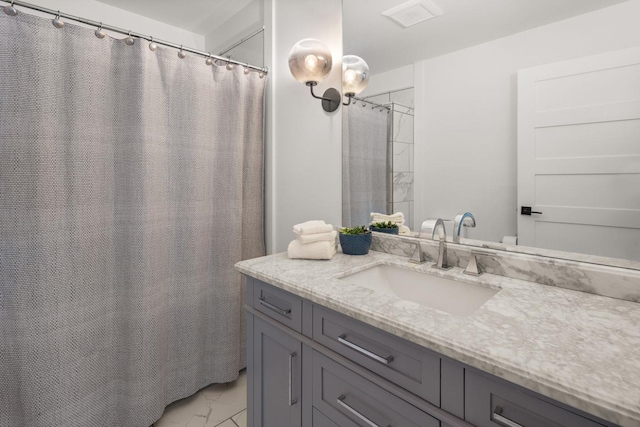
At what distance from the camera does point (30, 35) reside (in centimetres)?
129

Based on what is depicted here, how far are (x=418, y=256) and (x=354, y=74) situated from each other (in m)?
0.96

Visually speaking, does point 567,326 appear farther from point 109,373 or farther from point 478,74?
point 109,373

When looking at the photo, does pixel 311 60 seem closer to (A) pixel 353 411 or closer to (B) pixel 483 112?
(B) pixel 483 112

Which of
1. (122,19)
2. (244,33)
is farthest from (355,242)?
(122,19)

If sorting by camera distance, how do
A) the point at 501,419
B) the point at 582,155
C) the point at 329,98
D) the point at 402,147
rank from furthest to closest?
the point at 329,98
the point at 402,147
the point at 582,155
the point at 501,419

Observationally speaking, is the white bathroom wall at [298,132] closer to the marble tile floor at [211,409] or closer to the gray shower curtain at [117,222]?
the gray shower curtain at [117,222]

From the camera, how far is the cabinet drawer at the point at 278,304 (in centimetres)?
110

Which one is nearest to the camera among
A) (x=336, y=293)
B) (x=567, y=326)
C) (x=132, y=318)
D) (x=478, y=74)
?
(x=567, y=326)

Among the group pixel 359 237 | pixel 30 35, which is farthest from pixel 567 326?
pixel 30 35

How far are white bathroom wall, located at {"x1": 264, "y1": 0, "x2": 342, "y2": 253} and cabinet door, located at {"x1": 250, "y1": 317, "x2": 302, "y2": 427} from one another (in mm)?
732

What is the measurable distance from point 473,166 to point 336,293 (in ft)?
2.40

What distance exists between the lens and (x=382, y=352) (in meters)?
0.84

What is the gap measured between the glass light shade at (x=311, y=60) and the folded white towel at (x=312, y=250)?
33.3 inches

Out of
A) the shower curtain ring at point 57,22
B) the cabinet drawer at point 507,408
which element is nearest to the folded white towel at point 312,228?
the cabinet drawer at point 507,408
